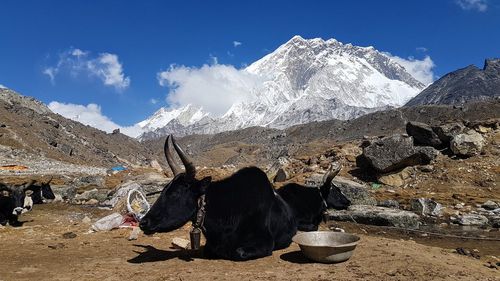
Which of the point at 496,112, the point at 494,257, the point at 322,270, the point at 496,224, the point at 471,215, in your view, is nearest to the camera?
the point at 322,270

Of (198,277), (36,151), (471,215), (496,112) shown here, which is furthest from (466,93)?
(198,277)

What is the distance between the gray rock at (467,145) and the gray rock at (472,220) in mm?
9606

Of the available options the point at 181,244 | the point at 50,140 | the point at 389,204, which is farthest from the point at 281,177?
the point at 50,140

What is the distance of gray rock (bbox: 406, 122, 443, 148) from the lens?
84.7 feet

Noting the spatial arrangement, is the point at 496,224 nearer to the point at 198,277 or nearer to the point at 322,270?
the point at 322,270

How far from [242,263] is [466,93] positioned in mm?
202255

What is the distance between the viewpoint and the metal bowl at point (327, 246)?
727cm

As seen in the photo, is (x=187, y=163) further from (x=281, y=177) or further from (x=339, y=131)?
(x=339, y=131)

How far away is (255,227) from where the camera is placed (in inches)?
307

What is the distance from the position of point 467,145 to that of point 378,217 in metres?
12.4

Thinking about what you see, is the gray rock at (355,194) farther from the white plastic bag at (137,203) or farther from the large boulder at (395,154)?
the white plastic bag at (137,203)

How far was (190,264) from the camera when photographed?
7.39 metres

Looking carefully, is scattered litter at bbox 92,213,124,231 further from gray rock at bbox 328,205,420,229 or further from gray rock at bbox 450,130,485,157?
gray rock at bbox 450,130,485,157

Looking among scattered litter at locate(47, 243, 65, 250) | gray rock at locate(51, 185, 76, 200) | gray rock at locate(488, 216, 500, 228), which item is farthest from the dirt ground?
gray rock at locate(51, 185, 76, 200)
